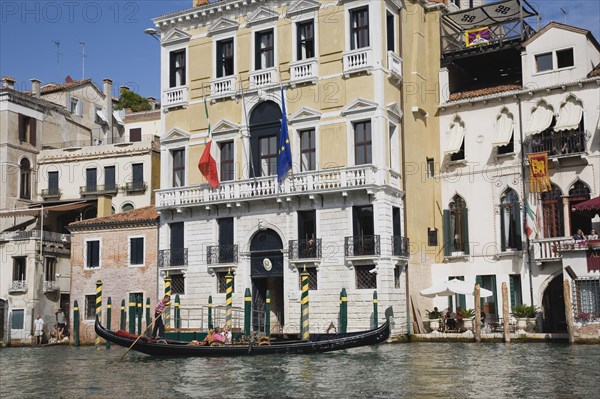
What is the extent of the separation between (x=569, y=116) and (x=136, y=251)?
15.8 meters

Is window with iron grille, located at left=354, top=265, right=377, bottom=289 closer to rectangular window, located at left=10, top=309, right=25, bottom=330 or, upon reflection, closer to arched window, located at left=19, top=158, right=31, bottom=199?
rectangular window, located at left=10, top=309, right=25, bottom=330

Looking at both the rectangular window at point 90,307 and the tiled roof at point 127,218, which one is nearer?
the tiled roof at point 127,218

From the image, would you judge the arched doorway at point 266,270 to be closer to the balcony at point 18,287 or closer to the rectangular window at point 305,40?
the rectangular window at point 305,40

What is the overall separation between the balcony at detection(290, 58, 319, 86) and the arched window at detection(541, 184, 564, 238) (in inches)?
327

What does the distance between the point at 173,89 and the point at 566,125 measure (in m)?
13.6

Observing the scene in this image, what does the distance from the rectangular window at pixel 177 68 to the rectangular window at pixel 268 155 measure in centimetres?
430

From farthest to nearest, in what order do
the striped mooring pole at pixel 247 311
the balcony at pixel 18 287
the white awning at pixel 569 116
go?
the balcony at pixel 18 287 < the white awning at pixel 569 116 < the striped mooring pole at pixel 247 311

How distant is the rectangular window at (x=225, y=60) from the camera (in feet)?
97.8

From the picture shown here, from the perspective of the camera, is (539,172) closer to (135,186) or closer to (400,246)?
(400,246)

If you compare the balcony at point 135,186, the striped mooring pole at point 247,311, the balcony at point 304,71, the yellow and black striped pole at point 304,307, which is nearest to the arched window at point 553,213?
the yellow and black striped pole at point 304,307

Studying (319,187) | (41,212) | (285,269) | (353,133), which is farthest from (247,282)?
(41,212)

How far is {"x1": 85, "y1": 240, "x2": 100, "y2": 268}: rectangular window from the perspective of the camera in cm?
3198

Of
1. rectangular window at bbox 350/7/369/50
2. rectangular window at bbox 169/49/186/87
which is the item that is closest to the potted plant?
rectangular window at bbox 350/7/369/50

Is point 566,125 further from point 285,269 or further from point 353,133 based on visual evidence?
point 285,269
